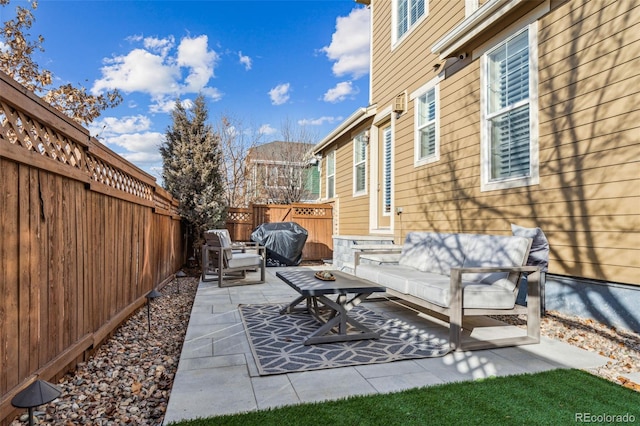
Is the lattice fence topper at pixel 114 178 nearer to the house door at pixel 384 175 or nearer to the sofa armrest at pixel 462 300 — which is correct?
the sofa armrest at pixel 462 300

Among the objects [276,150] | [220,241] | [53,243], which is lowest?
[220,241]

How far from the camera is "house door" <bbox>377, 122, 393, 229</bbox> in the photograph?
798 centimetres

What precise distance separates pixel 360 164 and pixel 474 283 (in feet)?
20.0

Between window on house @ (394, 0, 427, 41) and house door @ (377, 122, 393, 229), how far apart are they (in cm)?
193

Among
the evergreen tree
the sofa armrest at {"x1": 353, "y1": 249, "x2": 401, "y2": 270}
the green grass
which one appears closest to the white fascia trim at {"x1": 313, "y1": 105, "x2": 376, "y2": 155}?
the evergreen tree

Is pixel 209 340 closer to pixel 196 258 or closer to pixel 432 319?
pixel 432 319

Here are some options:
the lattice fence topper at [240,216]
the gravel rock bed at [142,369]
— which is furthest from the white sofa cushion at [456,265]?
the lattice fence topper at [240,216]

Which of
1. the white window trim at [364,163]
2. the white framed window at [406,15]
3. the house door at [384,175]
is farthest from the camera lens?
the white window trim at [364,163]

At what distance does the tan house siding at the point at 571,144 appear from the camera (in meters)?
3.38

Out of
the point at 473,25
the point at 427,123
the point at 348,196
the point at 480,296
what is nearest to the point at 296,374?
the point at 480,296

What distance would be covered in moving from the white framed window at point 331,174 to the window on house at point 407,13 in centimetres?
433

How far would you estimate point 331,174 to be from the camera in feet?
38.2

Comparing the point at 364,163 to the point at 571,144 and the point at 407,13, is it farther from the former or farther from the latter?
the point at 571,144

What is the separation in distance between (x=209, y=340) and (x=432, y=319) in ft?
7.99
